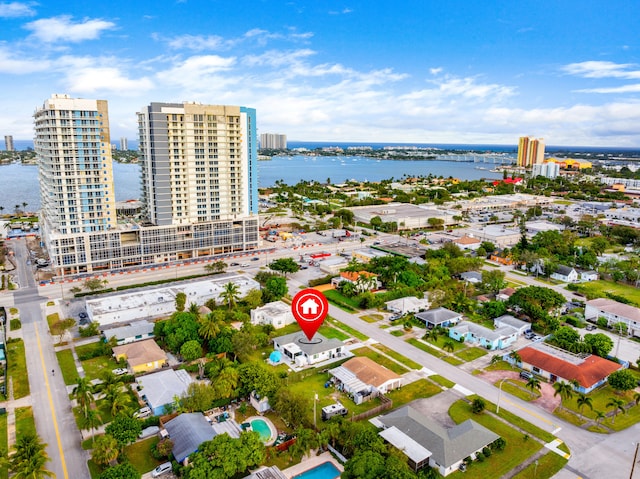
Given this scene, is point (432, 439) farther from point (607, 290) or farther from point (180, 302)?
point (607, 290)

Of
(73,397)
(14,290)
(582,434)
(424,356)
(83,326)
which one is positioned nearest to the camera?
(582,434)

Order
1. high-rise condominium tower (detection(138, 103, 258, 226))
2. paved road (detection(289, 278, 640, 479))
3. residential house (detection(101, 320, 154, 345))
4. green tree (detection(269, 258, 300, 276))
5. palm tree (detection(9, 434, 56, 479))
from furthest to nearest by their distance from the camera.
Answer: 1. high-rise condominium tower (detection(138, 103, 258, 226))
2. green tree (detection(269, 258, 300, 276))
3. residential house (detection(101, 320, 154, 345))
4. paved road (detection(289, 278, 640, 479))
5. palm tree (detection(9, 434, 56, 479))

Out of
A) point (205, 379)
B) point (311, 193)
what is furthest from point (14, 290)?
point (311, 193)

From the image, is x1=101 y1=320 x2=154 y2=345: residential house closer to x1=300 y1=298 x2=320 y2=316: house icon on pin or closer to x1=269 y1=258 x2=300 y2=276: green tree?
x1=300 y1=298 x2=320 y2=316: house icon on pin

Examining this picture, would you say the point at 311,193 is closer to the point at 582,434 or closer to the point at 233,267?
the point at 233,267

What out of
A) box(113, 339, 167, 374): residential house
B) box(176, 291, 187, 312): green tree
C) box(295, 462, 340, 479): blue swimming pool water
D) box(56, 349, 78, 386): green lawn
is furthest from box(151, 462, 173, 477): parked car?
box(176, 291, 187, 312): green tree

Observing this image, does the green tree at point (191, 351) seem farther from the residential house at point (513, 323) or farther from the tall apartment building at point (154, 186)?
the residential house at point (513, 323)

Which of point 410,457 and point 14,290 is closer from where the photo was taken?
point 410,457
